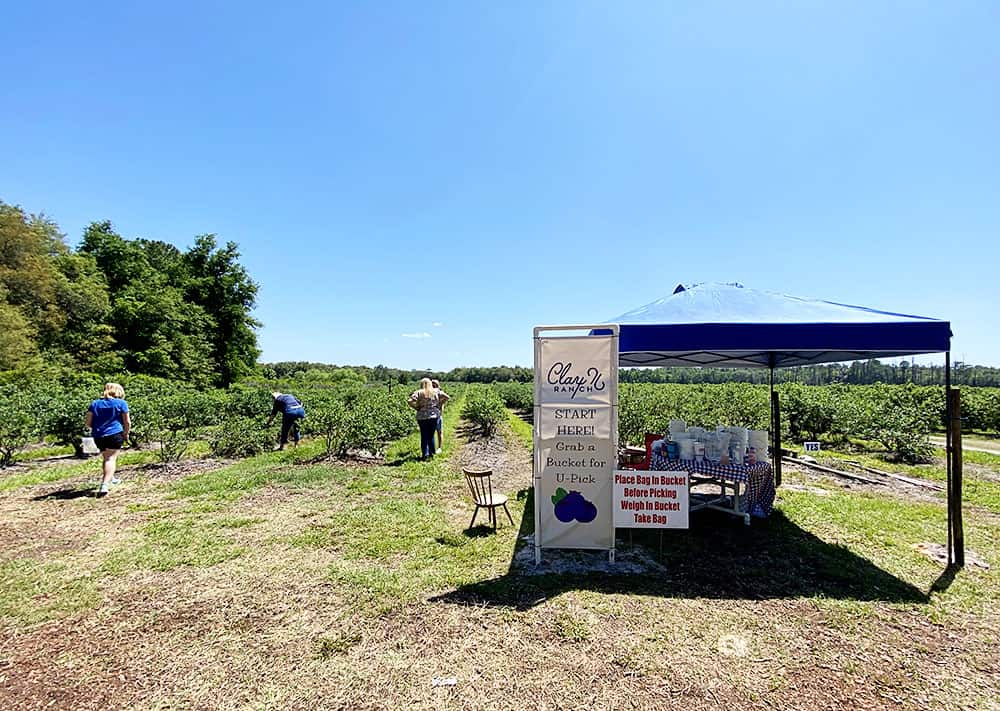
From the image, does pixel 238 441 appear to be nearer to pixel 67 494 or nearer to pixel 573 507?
pixel 67 494

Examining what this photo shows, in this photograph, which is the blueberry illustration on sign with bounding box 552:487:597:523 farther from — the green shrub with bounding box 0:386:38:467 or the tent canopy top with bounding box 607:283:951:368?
the green shrub with bounding box 0:386:38:467

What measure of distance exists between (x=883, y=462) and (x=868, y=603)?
9468 millimetres

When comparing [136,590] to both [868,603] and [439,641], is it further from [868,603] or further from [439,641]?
[868,603]

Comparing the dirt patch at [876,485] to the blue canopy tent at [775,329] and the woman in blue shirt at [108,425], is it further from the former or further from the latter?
the woman in blue shirt at [108,425]

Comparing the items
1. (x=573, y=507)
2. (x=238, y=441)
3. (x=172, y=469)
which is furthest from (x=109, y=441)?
(x=573, y=507)

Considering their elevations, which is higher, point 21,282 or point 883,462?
point 21,282

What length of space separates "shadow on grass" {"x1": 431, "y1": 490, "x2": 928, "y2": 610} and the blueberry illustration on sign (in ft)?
1.78

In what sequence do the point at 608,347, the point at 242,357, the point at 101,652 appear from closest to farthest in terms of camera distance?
the point at 101,652
the point at 608,347
the point at 242,357

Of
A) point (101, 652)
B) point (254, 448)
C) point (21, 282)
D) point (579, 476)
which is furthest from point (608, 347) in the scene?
point (21, 282)

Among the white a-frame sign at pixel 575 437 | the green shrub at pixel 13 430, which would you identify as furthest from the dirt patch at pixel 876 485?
the green shrub at pixel 13 430

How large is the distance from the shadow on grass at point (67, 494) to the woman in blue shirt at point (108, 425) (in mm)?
218

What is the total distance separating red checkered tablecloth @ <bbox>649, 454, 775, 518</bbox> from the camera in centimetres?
589

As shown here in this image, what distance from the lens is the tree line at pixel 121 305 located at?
25078mm

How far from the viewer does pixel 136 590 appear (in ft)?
13.8
